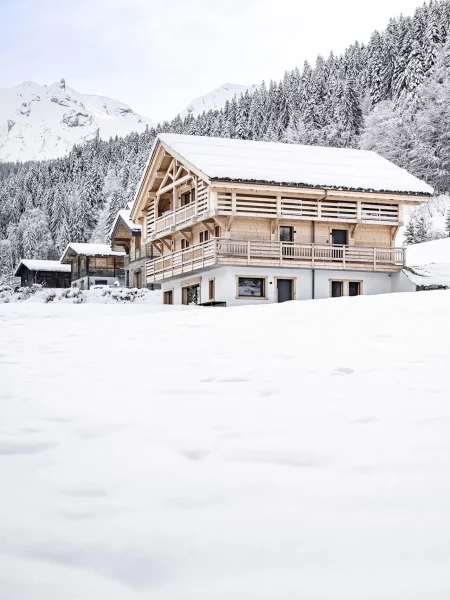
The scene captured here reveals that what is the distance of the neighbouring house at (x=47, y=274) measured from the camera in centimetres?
8025

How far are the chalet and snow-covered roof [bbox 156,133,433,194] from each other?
59 millimetres

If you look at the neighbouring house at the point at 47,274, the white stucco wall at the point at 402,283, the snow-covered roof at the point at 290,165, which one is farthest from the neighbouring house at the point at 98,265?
the white stucco wall at the point at 402,283

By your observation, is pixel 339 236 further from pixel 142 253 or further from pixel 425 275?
pixel 142 253

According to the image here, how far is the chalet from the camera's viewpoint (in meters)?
32.6

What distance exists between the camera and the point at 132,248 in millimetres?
58094

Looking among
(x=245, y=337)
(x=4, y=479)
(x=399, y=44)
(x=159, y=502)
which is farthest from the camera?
(x=399, y=44)

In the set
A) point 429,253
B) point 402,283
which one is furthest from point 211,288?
point 429,253

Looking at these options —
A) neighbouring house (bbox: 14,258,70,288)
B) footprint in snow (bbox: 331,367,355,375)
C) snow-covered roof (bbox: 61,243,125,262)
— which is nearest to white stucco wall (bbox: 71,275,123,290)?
snow-covered roof (bbox: 61,243,125,262)

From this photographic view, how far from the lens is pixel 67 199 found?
148250mm

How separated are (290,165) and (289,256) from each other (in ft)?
16.9

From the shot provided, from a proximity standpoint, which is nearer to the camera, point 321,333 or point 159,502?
point 159,502

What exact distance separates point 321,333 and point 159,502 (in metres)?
8.27

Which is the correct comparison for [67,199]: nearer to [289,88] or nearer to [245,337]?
[289,88]

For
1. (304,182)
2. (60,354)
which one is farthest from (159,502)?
(304,182)
